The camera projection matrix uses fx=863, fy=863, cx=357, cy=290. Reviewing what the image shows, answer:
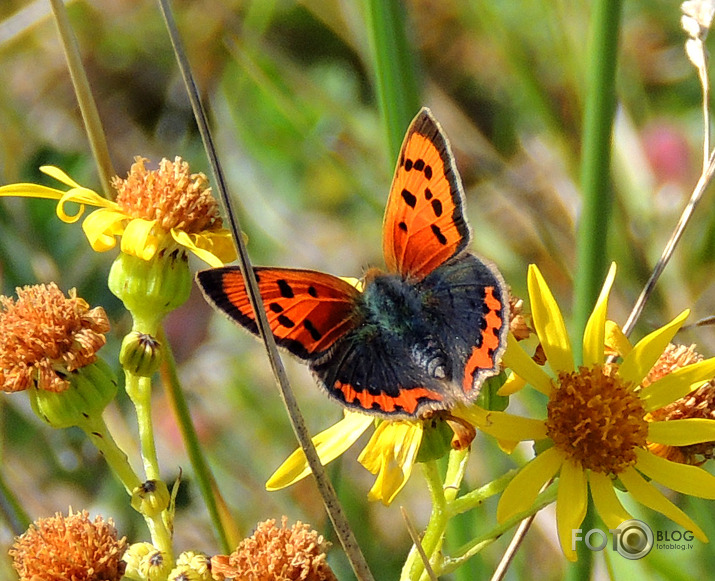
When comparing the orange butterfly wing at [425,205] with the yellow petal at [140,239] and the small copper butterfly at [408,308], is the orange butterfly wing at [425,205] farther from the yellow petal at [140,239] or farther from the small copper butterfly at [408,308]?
the yellow petal at [140,239]

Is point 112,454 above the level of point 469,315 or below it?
above

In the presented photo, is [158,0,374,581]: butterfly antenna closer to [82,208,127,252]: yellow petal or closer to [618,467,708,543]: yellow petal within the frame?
[618,467,708,543]: yellow petal

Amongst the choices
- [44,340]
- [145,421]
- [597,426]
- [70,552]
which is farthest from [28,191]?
[597,426]

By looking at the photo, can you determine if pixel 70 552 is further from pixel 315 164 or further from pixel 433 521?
pixel 315 164

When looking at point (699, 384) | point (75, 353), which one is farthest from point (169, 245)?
point (699, 384)

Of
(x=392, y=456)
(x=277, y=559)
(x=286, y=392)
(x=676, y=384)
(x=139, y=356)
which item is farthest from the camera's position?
(x=676, y=384)

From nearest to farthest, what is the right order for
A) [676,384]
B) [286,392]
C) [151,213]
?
[286,392], [676,384], [151,213]

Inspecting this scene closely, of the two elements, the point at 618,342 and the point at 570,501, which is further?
the point at 618,342
